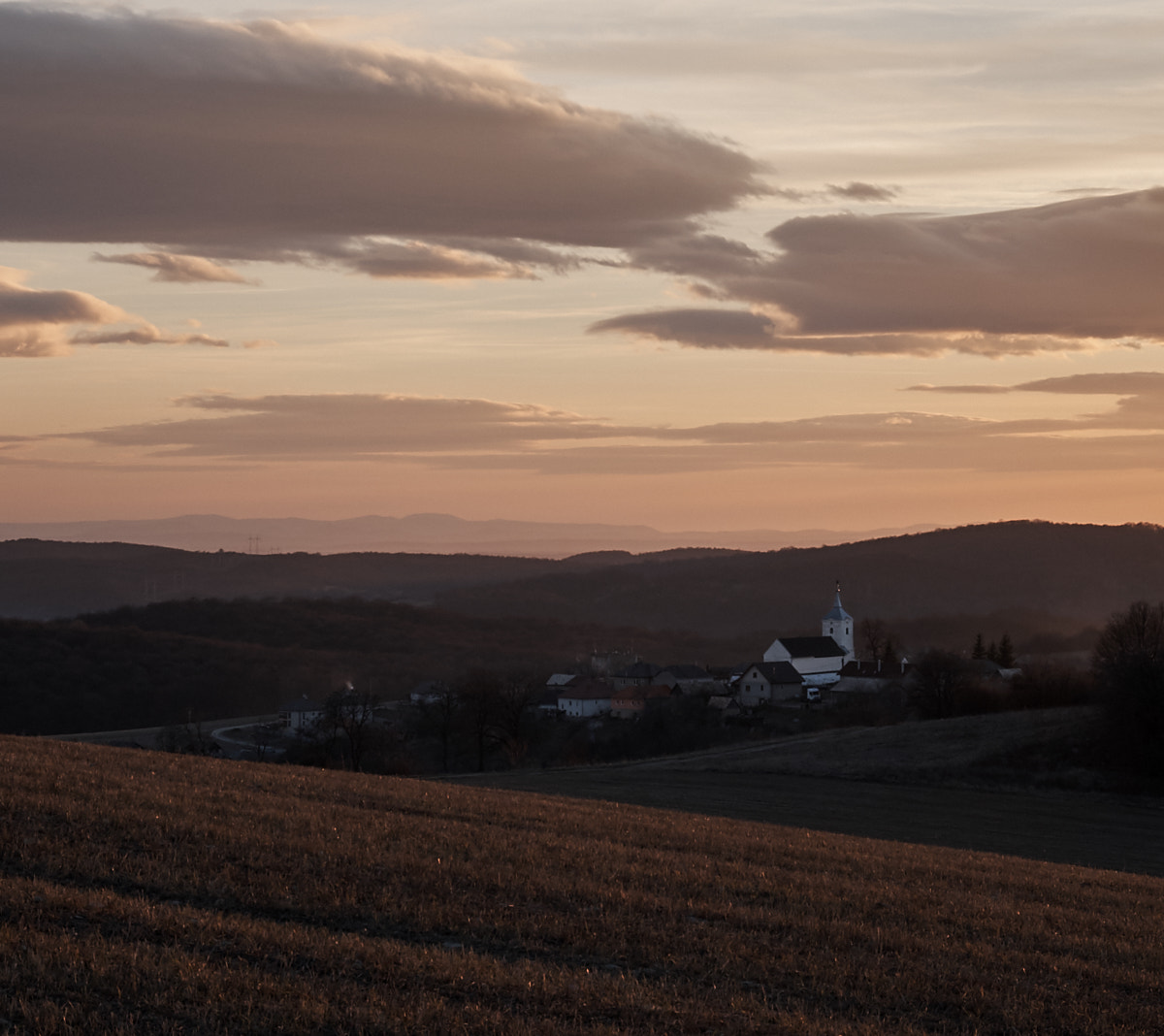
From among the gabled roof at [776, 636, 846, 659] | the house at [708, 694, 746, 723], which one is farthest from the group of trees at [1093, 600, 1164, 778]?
the gabled roof at [776, 636, 846, 659]

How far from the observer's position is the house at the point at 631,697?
131 metres

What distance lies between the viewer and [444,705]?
99250mm

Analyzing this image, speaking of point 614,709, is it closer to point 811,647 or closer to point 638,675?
point 638,675

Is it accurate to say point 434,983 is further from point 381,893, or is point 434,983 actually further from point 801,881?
point 801,881

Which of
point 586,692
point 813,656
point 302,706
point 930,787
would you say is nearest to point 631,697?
point 586,692

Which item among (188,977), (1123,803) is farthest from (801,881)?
(1123,803)

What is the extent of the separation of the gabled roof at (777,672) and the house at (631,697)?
1077 cm

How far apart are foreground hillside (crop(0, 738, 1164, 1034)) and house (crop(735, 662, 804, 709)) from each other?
10889 centimetres

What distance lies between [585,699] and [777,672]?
75.3 feet

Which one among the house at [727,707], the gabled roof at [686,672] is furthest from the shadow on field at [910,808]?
the gabled roof at [686,672]

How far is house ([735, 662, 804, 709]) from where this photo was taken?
129m

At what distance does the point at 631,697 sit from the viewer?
136 meters

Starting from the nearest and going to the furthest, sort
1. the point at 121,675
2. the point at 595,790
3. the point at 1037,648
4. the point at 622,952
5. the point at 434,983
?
the point at 434,983, the point at 622,952, the point at 595,790, the point at 121,675, the point at 1037,648

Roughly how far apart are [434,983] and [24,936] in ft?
11.9
